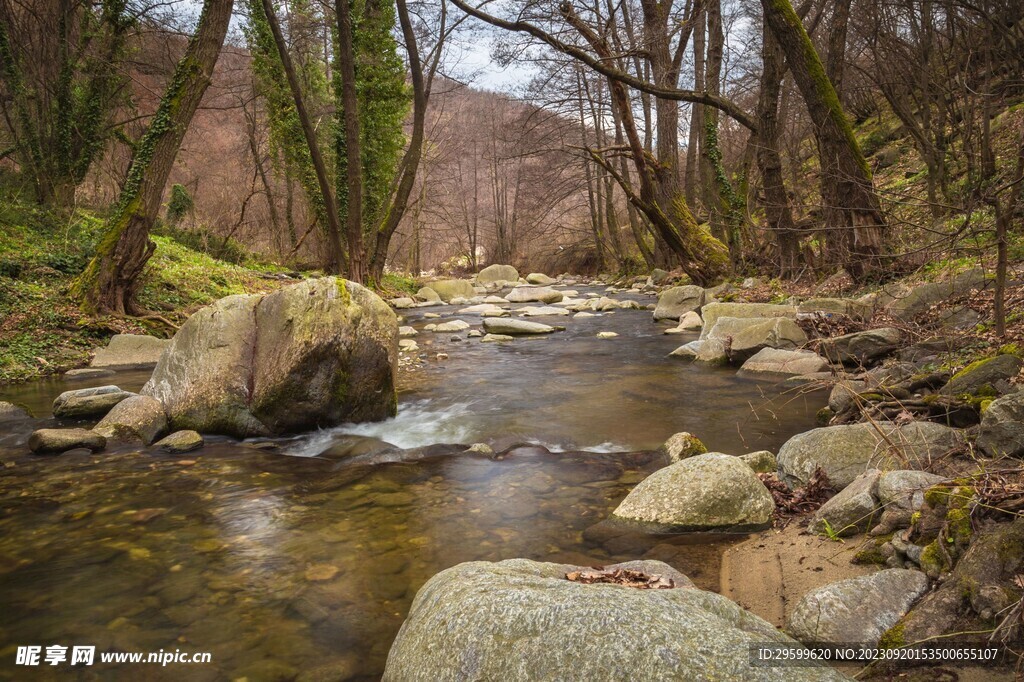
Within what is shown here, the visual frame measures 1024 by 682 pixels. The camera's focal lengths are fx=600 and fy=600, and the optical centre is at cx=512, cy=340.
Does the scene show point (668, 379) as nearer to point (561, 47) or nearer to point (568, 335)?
point (568, 335)

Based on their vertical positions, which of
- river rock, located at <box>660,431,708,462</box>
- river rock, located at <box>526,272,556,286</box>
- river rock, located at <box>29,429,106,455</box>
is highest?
river rock, located at <box>526,272,556,286</box>

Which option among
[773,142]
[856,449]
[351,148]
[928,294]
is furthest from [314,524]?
[351,148]

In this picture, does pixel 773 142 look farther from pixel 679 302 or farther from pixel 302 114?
pixel 302 114

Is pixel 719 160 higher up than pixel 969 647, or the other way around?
pixel 719 160

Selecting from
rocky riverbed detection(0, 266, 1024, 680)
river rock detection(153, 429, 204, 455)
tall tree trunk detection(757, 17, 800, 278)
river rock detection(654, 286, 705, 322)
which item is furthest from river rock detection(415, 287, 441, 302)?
river rock detection(153, 429, 204, 455)

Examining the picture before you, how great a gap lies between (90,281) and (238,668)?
932 cm

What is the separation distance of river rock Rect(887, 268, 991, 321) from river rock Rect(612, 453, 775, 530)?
3700 millimetres

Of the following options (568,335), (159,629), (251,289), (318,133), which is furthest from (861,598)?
(318,133)

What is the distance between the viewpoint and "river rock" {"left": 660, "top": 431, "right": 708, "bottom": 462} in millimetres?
4680

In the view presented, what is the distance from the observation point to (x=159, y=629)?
9.04 feet

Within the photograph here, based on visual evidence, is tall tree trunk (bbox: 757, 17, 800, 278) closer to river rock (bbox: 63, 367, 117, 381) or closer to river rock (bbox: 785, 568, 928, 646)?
river rock (bbox: 785, 568, 928, 646)

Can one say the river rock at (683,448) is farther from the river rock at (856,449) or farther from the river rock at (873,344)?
the river rock at (873,344)

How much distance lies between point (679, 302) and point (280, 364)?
9.74 metres

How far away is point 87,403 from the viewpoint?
244 inches
